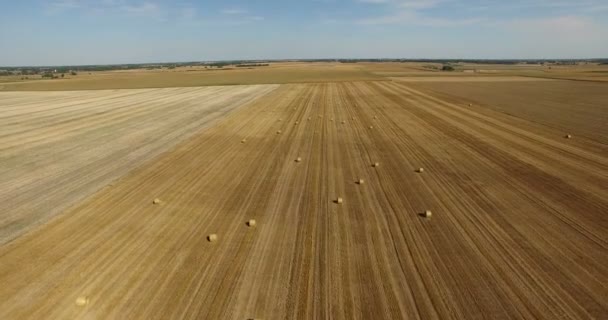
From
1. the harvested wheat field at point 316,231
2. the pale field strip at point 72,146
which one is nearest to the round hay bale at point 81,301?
the harvested wheat field at point 316,231

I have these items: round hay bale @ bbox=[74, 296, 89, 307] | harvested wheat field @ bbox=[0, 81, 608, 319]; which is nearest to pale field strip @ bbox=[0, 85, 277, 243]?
harvested wheat field @ bbox=[0, 81, 608, 319]

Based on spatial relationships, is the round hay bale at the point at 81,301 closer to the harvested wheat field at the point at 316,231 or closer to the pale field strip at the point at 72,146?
the harvested wheat field at the point at 316,231

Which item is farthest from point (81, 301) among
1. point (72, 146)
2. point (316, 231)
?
point (72, 146)

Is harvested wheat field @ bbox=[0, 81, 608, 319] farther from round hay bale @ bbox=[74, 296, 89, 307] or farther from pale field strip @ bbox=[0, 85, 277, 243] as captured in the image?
pale field strip @ bbox=[0, 85, 277, 243]

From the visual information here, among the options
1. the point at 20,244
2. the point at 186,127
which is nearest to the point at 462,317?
the point at 20,244

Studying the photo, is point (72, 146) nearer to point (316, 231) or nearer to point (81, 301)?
point (81, 301)
